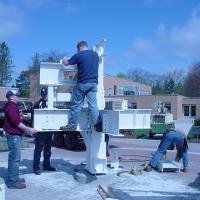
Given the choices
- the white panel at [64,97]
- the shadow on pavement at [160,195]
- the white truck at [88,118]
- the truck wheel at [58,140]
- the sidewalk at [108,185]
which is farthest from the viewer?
the truck wheel at [58,140]

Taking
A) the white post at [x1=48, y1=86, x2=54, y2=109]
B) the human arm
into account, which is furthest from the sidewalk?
the human arm

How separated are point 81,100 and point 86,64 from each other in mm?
799

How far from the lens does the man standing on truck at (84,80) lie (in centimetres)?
1049

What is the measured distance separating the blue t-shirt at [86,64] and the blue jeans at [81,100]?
132mm

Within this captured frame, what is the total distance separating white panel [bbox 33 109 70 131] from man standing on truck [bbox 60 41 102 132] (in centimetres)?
18

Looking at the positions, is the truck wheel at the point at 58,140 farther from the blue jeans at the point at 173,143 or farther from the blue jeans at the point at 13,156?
the blue jeans at the point at 13,156

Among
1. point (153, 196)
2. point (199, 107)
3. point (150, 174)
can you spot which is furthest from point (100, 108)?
point (199, 107)

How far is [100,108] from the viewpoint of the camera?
1141 centimetres

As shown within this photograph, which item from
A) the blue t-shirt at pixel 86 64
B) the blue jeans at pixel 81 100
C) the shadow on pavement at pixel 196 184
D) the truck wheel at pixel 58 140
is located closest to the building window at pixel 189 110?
the truck wheel at pixel 58 140

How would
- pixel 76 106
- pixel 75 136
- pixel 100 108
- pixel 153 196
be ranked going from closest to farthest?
pixel 153 196
pixel 76 106
pixel 100 108
pixel 75 136

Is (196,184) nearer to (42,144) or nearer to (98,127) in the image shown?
(98,127)


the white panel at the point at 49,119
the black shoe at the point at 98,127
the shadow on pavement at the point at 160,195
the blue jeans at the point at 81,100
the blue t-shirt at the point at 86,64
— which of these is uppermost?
the blue t-shirt at the point at 86,64

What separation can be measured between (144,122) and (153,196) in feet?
7.16

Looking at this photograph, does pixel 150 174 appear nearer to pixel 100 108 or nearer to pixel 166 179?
pixel 166 179
